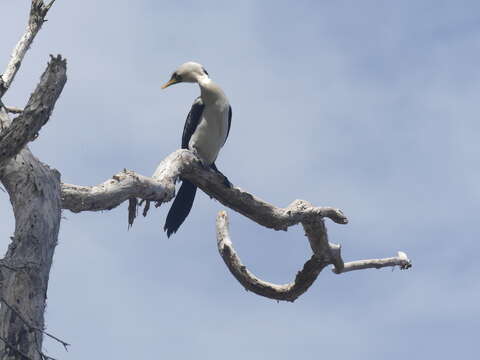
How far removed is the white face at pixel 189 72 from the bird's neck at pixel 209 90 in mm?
59

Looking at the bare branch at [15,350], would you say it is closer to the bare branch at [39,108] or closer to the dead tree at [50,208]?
the dead tree at [50,208]

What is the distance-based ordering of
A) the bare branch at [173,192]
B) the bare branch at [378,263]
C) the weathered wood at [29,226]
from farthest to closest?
the bare branch at [378,263] → the bare branch at [173,192] → the weathered wood at [29,226]

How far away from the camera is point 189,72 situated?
329 inches

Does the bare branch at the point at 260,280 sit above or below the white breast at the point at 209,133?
below

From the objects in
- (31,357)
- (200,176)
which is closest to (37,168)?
(31,357)

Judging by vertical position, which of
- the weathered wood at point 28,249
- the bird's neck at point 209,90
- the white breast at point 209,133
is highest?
the bird's neck at point 209,90

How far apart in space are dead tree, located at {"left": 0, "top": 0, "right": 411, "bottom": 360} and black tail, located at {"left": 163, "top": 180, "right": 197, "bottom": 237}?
51cm

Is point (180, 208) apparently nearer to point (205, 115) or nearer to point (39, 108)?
A: point (205, 115)

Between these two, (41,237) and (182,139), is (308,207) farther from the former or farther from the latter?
(41,237)

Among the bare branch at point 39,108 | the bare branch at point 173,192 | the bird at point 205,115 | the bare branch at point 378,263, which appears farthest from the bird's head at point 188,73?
the bare branch at point 39,108

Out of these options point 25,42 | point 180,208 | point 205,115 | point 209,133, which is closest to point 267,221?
point 180,208

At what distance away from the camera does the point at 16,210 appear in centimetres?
455

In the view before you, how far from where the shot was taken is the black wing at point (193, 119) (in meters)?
8.51

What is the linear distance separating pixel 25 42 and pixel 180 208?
278cm
